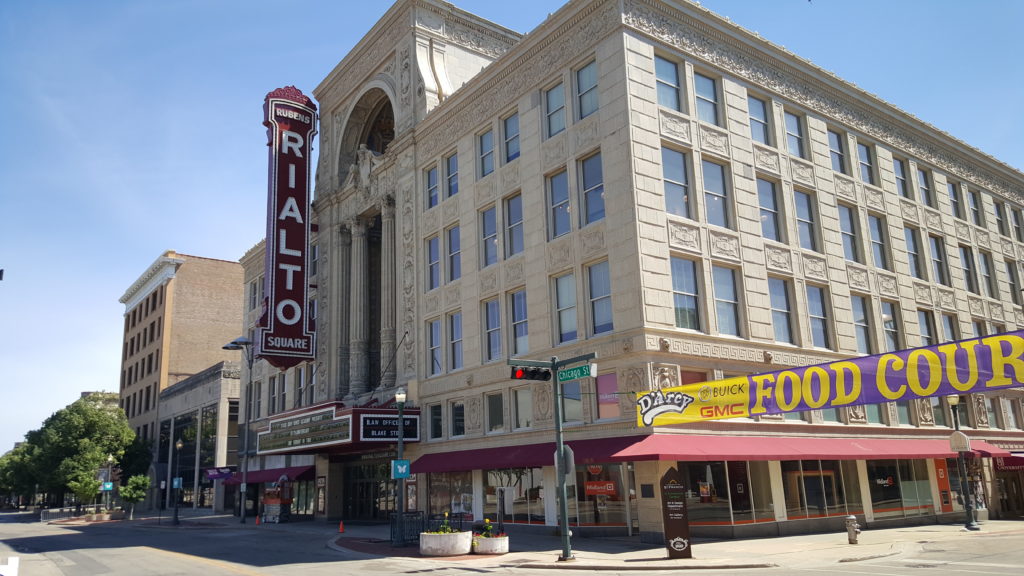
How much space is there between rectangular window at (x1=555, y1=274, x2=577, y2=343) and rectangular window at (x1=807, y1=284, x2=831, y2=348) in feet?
32.0

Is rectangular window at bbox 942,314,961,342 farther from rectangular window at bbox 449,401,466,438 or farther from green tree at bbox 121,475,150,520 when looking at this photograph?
green tree at bbox 121,475,150,520

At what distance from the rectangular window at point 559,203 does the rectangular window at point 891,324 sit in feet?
50.3

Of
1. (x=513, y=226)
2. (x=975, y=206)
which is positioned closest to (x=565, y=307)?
(x=513, y=226)

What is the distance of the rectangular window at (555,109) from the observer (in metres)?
30.1

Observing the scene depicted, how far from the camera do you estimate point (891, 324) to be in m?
34.1

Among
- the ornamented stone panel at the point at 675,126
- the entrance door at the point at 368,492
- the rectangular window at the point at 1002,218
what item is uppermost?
the rectangular window at the point at 1002,218

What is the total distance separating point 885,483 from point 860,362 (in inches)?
527

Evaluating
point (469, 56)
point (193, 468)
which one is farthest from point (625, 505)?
point (193, 468)

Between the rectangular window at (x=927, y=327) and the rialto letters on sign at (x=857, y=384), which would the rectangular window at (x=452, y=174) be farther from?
the rectangular window at (x=927, y=327)

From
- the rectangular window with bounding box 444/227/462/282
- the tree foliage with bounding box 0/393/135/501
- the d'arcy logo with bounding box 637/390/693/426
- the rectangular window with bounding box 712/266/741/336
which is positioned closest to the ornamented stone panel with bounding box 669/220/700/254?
the rectangular window with bounding box 712/266/741/336

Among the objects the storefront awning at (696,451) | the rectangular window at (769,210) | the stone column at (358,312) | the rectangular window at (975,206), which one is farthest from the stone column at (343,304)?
the rectangular window at (975,206)

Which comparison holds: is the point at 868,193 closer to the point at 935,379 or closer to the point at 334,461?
the point at 935,379

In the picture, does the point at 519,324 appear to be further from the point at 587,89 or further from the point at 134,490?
the point at 134,490

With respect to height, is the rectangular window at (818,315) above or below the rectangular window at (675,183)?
below
